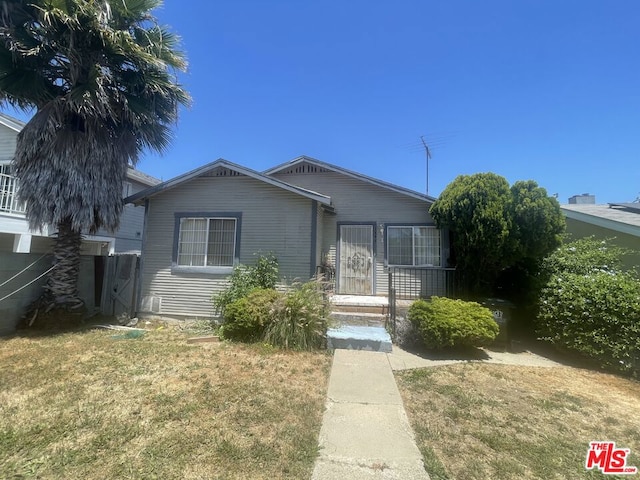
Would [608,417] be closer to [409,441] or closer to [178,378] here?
[409,441]

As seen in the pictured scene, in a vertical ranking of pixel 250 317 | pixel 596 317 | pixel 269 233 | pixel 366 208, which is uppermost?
pixel 366 208

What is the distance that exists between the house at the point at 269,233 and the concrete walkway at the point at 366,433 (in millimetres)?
4117

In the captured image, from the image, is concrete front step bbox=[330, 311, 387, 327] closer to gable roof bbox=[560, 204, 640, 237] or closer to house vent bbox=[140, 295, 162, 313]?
house vent bbox=[140, 295, 162, 313]

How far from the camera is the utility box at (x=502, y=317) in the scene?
6609 millimetres

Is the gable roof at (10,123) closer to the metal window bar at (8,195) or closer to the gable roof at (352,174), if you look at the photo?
the metal window bar at (8,195)

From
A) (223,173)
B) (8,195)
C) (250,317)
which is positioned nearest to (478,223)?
(250,317)

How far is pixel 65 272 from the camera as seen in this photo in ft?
25.3

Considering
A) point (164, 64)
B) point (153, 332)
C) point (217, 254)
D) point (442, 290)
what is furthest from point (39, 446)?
point (442, 290)

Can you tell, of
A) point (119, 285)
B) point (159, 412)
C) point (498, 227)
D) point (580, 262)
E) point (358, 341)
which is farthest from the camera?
point (119, 285)

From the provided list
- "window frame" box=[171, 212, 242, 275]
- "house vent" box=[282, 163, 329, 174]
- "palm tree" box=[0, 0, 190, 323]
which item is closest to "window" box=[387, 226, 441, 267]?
"house vent" box=[282, 163, 329, 174]

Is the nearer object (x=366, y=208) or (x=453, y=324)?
(x=453, y=324)

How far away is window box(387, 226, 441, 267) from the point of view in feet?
31.4

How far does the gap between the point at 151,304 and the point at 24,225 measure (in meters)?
6.97
